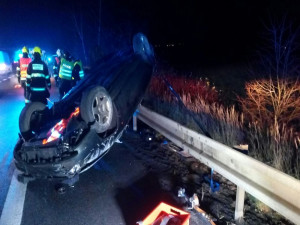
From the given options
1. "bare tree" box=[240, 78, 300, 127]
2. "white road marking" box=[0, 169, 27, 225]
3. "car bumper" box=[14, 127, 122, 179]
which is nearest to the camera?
"white road marking" box=[0, 169, 27, 225]

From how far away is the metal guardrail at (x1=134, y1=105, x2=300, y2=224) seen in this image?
270 centimetres

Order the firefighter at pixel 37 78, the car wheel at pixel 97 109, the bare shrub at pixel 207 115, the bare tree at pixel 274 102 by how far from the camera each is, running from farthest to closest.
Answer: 1. the firefighter at pixel 37 78
2. the bare tree at pixel 274 102
3. the bare shrub at pixel 207 115
4. the car wheel at pixel 97 109

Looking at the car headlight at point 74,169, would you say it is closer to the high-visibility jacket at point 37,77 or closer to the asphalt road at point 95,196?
the asphalt road at point 95,196

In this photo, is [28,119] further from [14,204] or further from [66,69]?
[66,69]

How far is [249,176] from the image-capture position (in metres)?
3.23

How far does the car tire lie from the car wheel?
1.23 meters

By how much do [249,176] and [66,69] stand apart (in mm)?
6840

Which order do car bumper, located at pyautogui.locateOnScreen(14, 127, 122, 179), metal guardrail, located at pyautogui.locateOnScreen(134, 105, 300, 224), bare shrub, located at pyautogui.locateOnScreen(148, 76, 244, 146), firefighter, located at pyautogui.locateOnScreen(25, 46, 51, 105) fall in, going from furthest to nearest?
firefighter, located at pyautogui.locateOnScreen(25, 46, 51, 105), bare shrub, located at pyautogui.locateOnScreen(148, 76, 244, 146), car bumper, located at pyautogui.locateOnScreen(14, 127, 122, 179), metal guardrail, located at pyautogui.locateOnScreen(134, 105, 300, 224)

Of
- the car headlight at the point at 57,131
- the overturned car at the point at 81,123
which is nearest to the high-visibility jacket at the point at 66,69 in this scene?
the overturned car at the point at 81,123

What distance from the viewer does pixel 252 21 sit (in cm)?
1688

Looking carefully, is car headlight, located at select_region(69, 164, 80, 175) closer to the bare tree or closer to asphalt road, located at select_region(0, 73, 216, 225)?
asphalt road, located at select_region(0, 73, 216, 225)

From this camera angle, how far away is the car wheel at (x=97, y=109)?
434 cm

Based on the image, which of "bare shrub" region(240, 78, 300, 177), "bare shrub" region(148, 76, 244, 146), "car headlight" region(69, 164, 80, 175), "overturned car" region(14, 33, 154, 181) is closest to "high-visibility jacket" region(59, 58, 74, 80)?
"bare shrub" region(148, 76, 244, 146)

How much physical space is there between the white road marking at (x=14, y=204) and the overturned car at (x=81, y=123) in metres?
0.33
